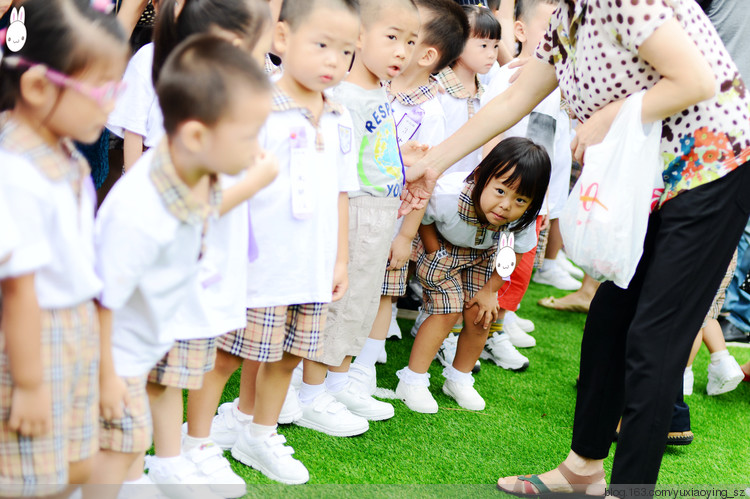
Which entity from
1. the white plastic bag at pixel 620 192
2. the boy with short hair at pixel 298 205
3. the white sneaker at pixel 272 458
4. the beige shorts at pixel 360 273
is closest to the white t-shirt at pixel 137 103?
the boy with short hair at pixel 298 205

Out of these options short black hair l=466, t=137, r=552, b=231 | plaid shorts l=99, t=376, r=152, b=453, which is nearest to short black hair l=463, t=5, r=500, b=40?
short black hair l=466, t=137, r=552, b=231

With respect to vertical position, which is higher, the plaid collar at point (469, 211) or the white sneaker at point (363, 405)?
the plaid collar at point (469, 211)

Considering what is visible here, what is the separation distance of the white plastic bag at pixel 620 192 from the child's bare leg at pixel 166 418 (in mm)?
1187

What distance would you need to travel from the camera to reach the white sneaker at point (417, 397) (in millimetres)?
3047

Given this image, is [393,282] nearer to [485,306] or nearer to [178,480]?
[485,306]

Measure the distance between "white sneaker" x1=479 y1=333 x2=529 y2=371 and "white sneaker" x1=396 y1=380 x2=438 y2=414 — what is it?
700 mm

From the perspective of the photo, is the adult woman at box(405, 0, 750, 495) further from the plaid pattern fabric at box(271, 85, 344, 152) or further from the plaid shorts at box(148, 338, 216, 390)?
the plaid shorts at box(148, 338, 216, 390)

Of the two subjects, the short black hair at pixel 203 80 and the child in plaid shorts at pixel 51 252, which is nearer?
the child in plaid shorts at pixel 51 252

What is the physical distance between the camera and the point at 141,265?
1564mm

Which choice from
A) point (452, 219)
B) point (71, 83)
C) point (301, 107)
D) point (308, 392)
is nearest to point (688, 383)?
point (452, 219)

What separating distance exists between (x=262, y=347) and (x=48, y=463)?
79 cm

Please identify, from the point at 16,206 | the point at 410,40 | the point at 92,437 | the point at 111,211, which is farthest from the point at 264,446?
the point at 410,40

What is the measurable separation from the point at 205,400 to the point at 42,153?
0.96 meters

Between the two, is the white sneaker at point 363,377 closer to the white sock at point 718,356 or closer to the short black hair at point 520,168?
the short black hair at point 520,168
